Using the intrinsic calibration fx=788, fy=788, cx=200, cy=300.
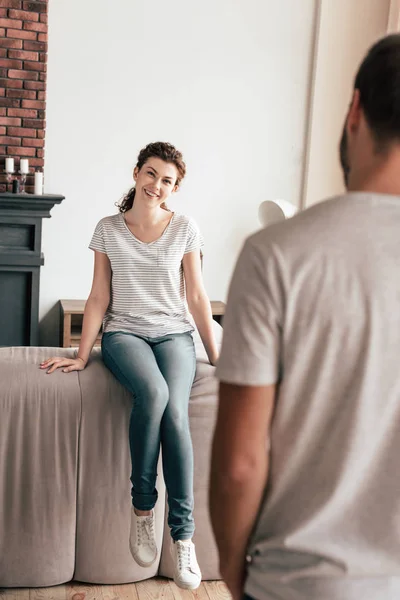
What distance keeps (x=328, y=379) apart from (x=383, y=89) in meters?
0.32

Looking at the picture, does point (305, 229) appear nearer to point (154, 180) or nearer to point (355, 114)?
point (355, 114)

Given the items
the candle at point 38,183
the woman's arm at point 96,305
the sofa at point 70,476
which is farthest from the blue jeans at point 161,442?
the candle at point 38,183

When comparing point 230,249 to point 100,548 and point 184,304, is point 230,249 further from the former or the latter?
point 100,548

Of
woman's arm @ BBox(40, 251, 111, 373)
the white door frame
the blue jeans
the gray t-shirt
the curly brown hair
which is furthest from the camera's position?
the white door frame

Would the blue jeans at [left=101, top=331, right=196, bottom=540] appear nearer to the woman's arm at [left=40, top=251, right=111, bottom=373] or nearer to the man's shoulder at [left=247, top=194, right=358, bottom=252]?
the woman's arm at [left=40, top=251, right=111, bottom=373]

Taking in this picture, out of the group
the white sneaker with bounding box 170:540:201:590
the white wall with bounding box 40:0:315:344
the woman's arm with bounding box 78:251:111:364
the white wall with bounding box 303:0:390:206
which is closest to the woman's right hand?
the woman's arm with bounding box 78:251:111:364

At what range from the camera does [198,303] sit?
2.74 meters

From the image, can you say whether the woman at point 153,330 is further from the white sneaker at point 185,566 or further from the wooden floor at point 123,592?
the wooden floor at point 123,592

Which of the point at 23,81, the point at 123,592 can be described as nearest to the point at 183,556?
the point at 123,592

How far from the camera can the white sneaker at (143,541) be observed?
234cm

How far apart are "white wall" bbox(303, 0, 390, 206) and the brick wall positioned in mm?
1862

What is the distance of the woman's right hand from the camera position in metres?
2.49

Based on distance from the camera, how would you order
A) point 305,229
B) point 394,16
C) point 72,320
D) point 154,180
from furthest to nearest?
point 394,16 < point 72,320 < point 154,180 < point 305,229

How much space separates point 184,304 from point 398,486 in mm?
1975
